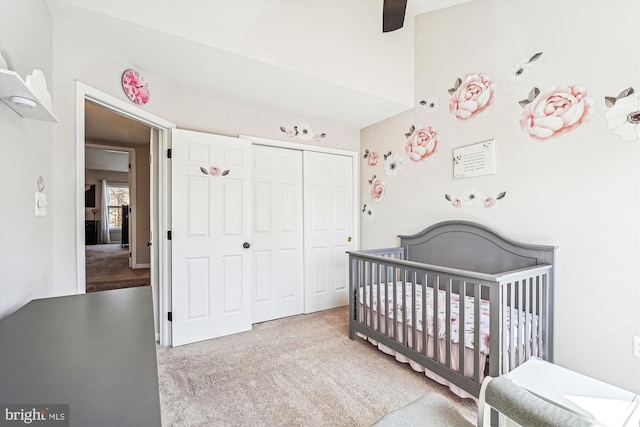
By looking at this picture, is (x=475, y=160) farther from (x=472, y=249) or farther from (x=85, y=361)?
(x=85, y=361)

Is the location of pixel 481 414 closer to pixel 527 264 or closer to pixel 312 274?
pixel 527 264

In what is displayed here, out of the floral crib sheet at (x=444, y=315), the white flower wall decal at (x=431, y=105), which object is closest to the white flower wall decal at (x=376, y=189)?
the white flower wall decal at (x=431, y=105)

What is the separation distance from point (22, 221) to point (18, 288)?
293mm

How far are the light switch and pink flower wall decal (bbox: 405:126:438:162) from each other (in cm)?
294

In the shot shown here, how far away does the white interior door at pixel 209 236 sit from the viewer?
258cm

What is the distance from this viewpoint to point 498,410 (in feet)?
2.64

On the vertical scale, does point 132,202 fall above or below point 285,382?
above

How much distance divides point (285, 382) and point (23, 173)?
1888 millimetres

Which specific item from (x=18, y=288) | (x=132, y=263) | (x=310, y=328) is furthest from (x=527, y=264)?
(x=132, y=263)

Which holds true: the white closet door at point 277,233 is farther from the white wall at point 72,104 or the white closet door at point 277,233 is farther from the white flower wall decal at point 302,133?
the white wall at point 72,104

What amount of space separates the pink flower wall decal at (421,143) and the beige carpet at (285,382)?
6.36 ft

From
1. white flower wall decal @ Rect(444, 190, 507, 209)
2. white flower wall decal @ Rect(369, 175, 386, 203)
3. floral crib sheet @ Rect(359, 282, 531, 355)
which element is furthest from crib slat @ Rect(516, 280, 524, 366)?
white flower wall decal @ Rect(369, 175, 386, 203)

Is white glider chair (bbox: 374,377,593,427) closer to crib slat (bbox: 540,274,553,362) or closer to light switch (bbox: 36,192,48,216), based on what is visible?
crib slat (bbox: 540,274,553,362)

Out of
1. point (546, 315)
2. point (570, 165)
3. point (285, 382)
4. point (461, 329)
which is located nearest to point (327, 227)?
point (285, 382)
